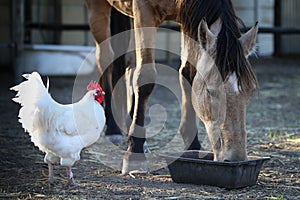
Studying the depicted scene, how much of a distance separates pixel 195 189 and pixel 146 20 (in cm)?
143

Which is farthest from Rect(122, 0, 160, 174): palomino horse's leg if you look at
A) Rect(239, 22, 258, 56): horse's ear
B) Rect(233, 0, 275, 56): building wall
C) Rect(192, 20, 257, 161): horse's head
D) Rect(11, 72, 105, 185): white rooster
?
Rect(233, 0, 275, 56): building wall

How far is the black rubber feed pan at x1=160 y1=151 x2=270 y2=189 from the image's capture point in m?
3.75

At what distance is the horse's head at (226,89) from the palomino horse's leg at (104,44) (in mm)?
2074

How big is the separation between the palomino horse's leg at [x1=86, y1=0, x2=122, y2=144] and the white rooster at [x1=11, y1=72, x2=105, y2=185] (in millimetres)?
1768

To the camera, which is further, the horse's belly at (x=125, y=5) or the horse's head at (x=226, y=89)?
the horse's belly at (x=125, y=5)

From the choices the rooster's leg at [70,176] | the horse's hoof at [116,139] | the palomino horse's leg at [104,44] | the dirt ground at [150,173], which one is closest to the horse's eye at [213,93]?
the dirt ground at [150,173]

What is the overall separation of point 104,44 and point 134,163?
183 cm

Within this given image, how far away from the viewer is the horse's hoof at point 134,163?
4477 millimetres

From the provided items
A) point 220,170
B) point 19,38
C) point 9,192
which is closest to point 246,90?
point 220,170

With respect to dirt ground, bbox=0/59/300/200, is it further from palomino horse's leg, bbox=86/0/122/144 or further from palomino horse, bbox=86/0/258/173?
palomino horse's leg, bbox=86/0/122/144

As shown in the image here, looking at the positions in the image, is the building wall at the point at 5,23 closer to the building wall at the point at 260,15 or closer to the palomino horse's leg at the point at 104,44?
the building wall at the point at 260,15

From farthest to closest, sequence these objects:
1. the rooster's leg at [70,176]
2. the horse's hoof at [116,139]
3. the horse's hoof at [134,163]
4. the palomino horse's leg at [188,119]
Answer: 1. the horse's hoof at [116,139]
2. the palomino horse's leg at [188,119]
3. the horse's hoof at [134,163]
4. the rooster's leg at [70,176]

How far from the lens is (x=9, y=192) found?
3883 mm

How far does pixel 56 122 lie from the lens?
397cm
